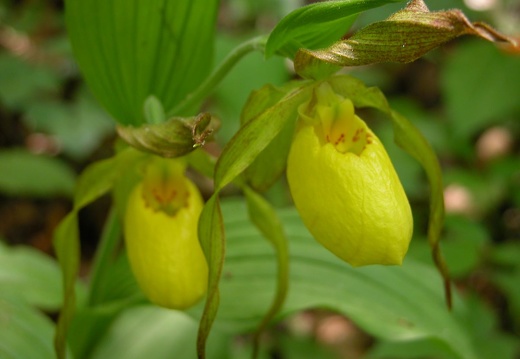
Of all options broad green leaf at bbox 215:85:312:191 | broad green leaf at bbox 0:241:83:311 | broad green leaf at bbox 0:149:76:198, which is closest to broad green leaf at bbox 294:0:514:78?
broad green leaf at bbox 215:85:312:191

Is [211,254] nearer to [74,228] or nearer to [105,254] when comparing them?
[74,228]

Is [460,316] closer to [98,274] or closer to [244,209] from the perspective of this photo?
[244,209]

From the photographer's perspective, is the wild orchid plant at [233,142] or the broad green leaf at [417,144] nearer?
the wild orchid plant at [233,142]

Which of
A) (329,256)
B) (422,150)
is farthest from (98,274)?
(422,150)

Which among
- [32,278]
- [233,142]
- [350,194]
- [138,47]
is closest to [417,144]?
[350,194]

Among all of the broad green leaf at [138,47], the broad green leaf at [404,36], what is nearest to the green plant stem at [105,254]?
the broad green leaf at [138,47]

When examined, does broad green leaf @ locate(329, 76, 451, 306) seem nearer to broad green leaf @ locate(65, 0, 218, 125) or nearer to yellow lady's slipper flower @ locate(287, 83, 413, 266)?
yellow lady's slipper flower @ locate(287, 83, 413, 266)

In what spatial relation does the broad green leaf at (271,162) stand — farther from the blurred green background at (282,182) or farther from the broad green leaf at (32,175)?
the broad green leaf at (32,175)
